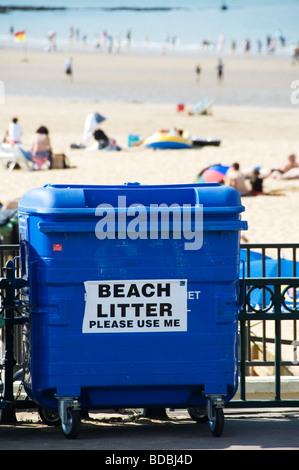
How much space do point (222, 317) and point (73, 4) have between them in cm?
18536

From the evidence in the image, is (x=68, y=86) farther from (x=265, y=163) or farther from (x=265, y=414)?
(x=265, y=414)

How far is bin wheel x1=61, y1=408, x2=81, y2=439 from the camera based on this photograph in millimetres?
4789

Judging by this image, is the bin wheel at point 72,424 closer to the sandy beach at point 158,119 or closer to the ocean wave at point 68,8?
the sandy beach at point 158,119

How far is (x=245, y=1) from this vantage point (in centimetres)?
18612

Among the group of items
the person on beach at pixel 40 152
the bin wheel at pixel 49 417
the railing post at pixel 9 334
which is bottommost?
the bin wheel at pixel 49 417

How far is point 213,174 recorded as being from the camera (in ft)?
56.3

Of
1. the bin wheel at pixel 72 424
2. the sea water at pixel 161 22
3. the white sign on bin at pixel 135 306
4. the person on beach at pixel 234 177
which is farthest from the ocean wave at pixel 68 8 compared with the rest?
the bin wheel at pixel 72 424

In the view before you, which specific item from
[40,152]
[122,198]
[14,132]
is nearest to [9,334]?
[122,198]

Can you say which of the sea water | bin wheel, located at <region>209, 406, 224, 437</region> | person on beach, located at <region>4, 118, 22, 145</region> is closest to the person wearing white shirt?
person on beach, located at <region>4, 118, 22, 145</region>

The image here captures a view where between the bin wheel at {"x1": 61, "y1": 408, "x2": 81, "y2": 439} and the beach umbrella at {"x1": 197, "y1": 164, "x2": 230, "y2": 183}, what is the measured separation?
12.3m

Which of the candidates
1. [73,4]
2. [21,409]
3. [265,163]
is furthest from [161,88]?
[73,4]

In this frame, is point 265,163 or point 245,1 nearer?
point 265,163
